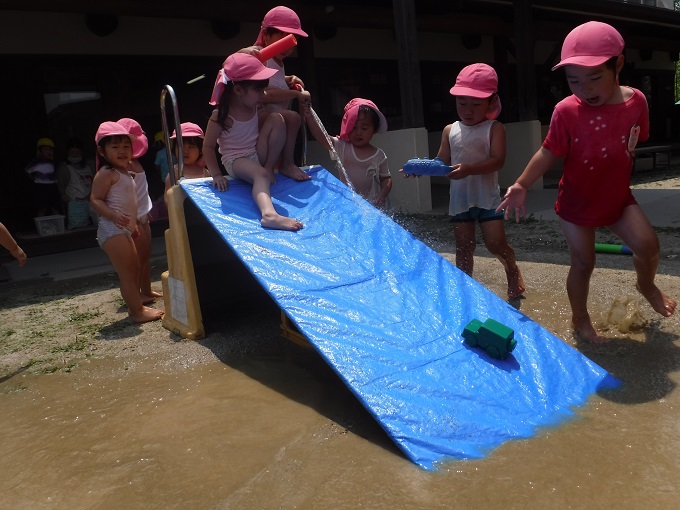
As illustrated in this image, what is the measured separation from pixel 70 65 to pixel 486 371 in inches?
319

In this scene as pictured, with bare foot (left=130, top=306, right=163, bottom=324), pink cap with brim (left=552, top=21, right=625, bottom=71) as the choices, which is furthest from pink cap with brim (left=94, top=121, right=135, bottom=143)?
pink cap with brim (left=552, top=21, right=625, bottom=71)

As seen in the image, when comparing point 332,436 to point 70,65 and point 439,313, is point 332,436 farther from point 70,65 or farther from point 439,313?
point 70,65

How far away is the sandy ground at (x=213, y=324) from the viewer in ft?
11.7

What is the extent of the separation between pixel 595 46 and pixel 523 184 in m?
0.68

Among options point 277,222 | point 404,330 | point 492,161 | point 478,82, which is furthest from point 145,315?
point 478,82

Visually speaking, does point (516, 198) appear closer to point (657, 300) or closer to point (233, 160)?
point (657, 300)

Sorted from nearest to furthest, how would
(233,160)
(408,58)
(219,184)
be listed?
1. (219,184)
2. (233,160)
3. (408,58)

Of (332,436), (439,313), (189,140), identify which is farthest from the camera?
(189,140)

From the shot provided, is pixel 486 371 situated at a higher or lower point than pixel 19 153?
lower

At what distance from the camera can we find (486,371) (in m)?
2.65

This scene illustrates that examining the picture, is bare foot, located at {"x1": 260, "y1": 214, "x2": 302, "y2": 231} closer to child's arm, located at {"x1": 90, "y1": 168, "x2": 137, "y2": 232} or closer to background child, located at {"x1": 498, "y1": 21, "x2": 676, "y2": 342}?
child's arm, located at {"x1": 90, "y1": 168, "x2": 137, "y2": 232}

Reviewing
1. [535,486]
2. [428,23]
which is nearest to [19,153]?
[428,23]

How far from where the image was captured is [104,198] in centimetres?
424

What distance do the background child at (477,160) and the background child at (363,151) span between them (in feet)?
2.27
